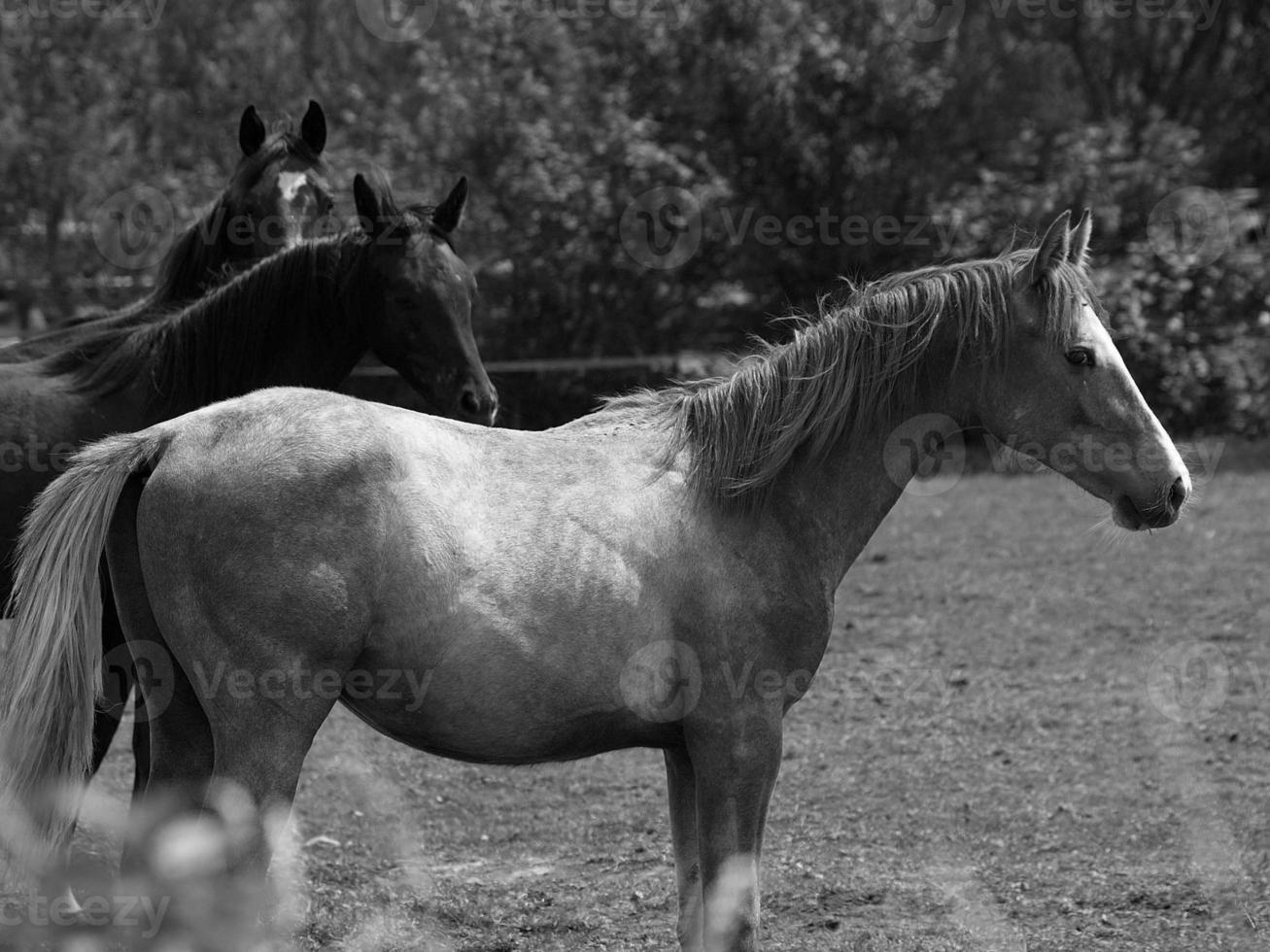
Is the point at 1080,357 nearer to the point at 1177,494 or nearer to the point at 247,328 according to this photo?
the point at 1177,494

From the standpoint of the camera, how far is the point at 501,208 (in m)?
13.5

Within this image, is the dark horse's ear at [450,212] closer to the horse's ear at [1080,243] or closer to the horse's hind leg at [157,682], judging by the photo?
the horse's hind leg at [157,682]

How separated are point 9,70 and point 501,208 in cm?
525

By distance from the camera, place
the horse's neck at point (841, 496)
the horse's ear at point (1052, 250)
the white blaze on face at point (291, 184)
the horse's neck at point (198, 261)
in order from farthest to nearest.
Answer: the white blaze on face at point (291, 184)
the horse's neck at point (198, 261)
the horse's neck at point (841, 496)
the horse's ear at point (1052, 250)

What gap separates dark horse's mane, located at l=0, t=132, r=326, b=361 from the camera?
5.09 m

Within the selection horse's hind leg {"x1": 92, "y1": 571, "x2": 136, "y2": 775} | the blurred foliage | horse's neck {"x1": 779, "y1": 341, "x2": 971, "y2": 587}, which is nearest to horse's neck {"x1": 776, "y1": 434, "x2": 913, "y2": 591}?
horse's neck {"x1": 779, "y1": 341, "x2": 971, "y2": 587}

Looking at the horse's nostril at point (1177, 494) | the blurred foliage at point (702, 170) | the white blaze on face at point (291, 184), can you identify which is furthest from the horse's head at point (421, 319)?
the blurred foliage at point (702, 170)

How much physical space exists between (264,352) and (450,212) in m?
0.80

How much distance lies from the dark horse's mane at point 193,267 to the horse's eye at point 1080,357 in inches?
111

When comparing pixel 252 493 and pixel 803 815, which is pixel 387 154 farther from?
pixel 252 493

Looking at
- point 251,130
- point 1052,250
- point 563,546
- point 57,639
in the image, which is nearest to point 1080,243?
point 1052,250

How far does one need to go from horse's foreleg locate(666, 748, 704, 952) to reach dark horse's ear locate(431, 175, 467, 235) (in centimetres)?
203

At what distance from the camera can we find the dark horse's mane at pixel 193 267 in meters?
5.09

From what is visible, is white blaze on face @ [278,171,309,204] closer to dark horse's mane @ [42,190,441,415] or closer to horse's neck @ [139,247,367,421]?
dark horse's mane @ [42,190,441,415]
